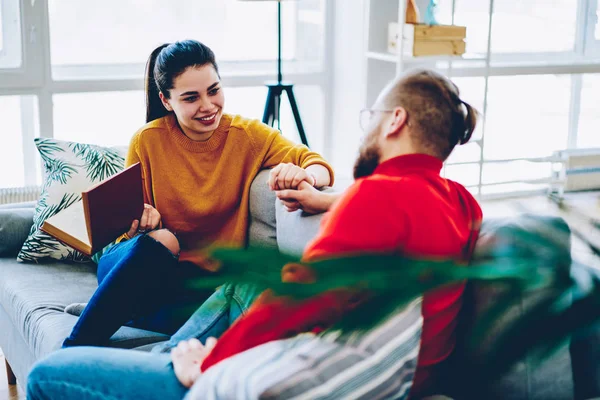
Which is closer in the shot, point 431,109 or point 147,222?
point 431,109

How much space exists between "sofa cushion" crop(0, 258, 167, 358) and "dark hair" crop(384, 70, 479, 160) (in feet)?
3.24

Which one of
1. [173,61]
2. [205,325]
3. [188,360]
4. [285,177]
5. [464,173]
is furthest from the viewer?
[464,173]

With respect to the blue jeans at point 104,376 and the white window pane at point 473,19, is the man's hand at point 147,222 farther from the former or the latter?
the white window pane at point 473,19

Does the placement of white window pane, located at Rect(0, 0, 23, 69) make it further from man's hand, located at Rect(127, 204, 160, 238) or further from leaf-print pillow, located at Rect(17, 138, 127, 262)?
man's hand, located at Rect(127, 204, 160, 238)

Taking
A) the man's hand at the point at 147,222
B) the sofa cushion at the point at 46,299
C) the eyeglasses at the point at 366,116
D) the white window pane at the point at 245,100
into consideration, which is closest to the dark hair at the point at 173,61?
the man's hand at the point at 147,222

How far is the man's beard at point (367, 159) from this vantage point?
4.86 ft

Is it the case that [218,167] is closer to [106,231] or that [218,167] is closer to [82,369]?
[106,231]

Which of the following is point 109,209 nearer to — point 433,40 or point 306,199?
point 306,199

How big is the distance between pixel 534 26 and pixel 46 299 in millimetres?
3884

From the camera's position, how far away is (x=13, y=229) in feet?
8.79

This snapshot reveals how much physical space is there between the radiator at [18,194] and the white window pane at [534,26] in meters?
2.96

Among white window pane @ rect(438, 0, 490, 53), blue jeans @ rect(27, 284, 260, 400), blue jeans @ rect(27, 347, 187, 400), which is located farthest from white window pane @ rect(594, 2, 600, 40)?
blue jeans @ rect(27, 347, 187, 400)

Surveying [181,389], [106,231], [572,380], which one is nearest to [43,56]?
[106,231]

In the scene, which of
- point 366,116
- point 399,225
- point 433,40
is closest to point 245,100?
point 433,40
